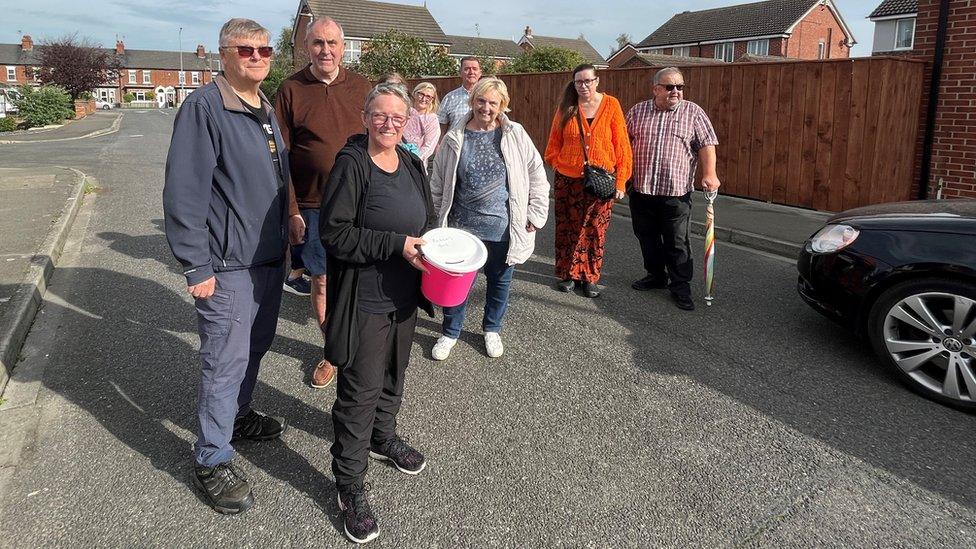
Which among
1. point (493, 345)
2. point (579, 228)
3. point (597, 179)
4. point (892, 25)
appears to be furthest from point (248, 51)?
point (892, 25)

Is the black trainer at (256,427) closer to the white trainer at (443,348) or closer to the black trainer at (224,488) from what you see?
the black trainer at (224,488)

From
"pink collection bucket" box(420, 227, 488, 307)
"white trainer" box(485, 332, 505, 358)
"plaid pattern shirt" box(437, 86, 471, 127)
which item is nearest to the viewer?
"pink collection bucket" box(420, 227, 488, 307)

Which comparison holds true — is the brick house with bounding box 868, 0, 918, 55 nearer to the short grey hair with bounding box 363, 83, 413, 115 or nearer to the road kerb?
the road kerb

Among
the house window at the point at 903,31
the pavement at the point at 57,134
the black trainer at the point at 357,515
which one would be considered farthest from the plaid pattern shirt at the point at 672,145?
the house window at the point at 903,31

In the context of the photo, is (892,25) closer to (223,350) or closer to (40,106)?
(223,350)

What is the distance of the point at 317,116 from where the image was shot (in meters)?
3.76

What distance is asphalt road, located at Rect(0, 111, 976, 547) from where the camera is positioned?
2.57 m

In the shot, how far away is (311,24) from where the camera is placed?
12.7ft

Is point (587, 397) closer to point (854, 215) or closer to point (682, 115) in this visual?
point (854, 215)

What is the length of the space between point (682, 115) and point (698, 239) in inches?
117

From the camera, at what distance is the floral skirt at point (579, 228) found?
5316 mm

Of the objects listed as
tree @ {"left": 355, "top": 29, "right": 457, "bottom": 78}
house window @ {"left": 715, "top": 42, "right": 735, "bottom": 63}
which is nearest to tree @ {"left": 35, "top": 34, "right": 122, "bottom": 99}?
tree @ {"left": 355, "top": 29, "right": 457, "bottom": 78}

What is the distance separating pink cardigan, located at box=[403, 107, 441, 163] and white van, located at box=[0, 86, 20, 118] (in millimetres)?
35839

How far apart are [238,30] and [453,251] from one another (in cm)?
122
